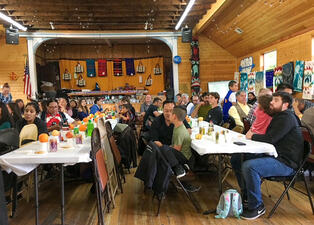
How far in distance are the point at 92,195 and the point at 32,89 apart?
327 inches

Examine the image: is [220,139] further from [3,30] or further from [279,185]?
[3,30]

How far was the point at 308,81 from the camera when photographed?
614cm

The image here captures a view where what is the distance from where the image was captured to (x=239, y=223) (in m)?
2.70

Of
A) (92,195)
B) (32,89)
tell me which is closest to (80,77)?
(32,89)

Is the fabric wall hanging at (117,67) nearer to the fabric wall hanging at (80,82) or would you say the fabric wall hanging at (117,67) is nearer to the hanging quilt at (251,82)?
the fabric wall hanging at (80,82)

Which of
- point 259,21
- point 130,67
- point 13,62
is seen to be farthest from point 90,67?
point 259,21

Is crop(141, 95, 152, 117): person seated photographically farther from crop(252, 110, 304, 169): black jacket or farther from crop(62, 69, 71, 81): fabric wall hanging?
crop(62, 69, 71, 81): fabric wall hanging

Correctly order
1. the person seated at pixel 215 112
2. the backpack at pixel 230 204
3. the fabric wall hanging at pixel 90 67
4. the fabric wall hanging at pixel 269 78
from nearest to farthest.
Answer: the backpack at pixel 230 204, the person seated at pixel 215 112, the fabric wall hanging at pixel 269 78, the fabric wall hanging at pixel 90 67

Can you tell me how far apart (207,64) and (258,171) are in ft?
29.7

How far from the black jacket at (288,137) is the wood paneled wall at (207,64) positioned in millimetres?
8504

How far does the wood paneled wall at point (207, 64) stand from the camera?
36.8ft

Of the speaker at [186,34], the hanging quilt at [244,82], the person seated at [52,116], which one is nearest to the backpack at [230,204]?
the person seated at [52,116]

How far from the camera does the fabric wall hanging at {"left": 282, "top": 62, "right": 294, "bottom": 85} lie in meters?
6.82

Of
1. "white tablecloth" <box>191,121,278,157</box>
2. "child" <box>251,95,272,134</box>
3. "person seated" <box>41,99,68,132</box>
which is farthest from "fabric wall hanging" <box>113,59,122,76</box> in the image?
"white tablecloth" <box>191,121,278,157</box>
